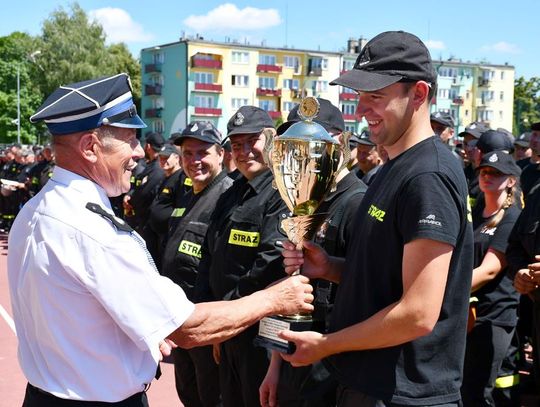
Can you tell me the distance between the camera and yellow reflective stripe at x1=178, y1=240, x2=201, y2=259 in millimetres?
5012

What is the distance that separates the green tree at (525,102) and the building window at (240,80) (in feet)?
117

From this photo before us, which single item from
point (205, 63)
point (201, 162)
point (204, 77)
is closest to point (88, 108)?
point (201, 162)

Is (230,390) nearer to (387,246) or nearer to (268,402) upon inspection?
(268,402)

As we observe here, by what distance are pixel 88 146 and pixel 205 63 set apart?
6533 centimetres

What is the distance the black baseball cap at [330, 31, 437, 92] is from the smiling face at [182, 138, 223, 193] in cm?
303

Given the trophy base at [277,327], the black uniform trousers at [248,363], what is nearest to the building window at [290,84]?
the black uniform trousers at [248,363]

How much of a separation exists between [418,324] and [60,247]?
1.28 m

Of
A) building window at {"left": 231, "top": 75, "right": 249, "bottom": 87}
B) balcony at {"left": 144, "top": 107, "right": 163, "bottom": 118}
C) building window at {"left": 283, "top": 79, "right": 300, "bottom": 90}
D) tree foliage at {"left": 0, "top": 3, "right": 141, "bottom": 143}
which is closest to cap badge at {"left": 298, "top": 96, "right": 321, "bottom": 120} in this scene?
tree foliage at {"left": 0, "top": 3, "right": 141, "bottom": 143}

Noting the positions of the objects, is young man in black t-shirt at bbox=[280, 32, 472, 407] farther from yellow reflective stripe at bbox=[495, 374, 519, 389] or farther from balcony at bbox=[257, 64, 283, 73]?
balcony at bbox=[257, 64, 283, 73]

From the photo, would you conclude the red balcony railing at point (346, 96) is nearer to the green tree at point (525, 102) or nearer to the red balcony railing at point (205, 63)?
the red balcony railing at point (205, 63)

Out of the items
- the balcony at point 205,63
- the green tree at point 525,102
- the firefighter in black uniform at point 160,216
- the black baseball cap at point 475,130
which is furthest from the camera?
the green tree at point 525,102

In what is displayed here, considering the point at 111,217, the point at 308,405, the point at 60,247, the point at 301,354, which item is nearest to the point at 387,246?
the point at 301,354

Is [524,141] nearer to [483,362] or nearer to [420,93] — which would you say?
[483,362]

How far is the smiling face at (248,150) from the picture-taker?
429 centimetres
